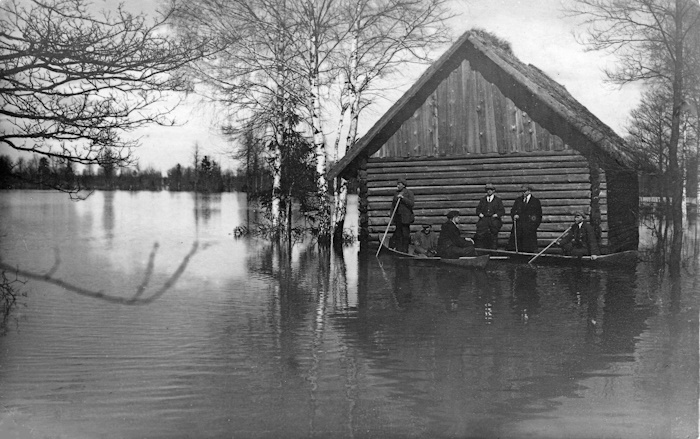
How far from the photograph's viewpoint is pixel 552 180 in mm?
17984

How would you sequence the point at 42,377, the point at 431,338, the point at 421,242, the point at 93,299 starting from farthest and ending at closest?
the point at 421,242 < the point at 93,299 < the point at 431,338 < the point at 42,377

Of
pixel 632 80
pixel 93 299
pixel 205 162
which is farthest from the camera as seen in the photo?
pixel 205 162

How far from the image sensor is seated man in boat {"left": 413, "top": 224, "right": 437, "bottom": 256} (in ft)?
54.3

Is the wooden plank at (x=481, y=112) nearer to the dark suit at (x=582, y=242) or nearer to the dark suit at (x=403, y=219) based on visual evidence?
the dark suit at (x=403, y=219)

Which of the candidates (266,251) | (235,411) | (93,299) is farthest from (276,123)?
(235,411)

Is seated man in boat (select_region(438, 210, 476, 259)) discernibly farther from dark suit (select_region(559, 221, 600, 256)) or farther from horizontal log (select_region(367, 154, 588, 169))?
horizontal log (select_region(367, 154, 588, 169))

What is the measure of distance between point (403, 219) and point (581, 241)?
4.73 m

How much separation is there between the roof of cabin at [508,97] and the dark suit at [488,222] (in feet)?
8.32

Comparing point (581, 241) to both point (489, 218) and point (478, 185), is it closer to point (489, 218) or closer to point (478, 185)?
point (489, 218)

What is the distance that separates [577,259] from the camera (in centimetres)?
1642

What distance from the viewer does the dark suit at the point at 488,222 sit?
17.4 m

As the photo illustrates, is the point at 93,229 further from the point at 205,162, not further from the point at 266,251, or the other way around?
the point at 205,162

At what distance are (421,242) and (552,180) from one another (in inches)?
164

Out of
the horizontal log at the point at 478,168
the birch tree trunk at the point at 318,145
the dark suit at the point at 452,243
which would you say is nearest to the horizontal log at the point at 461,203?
the horizontal log at the point at 478,168
